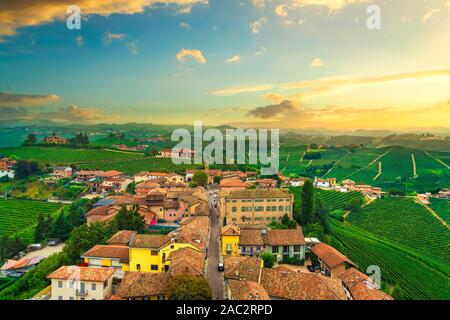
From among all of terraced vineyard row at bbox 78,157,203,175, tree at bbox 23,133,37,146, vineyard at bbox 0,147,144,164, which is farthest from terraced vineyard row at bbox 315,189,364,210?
tree at bbox 23,133,37,146

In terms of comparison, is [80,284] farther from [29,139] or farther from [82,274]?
[29,139]

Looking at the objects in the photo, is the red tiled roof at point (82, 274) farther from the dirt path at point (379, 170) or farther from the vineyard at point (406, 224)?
the dirt path at point (379, 170)

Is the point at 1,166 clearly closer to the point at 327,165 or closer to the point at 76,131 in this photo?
the point at 76,131

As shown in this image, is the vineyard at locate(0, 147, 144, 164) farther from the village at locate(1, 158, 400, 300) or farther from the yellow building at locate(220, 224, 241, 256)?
the yellow building at locate(220, 224, 241, 256)

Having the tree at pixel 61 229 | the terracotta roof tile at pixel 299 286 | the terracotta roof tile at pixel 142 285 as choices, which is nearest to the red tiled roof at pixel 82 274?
the terracotta roof tile at pixel 142 285

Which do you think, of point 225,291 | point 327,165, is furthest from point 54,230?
point 327,165

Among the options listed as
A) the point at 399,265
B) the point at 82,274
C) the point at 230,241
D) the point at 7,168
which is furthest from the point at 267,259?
the point at 7,168
